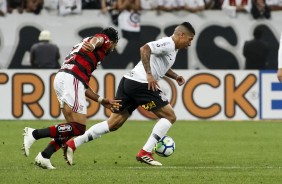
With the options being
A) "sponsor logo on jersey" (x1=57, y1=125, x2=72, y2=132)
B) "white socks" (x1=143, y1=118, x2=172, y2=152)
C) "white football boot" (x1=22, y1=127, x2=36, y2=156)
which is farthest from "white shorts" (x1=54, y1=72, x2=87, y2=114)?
"white socks" (x1=143, y1=118, x2=172, y2=152)

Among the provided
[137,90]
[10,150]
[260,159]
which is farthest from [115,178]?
[10,150]

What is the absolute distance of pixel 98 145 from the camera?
17.0 m

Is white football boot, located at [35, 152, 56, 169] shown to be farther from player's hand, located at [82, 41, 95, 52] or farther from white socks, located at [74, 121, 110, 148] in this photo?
player's hand, located at [82, 41, 95, 52]

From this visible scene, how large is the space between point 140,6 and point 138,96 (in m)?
12.9

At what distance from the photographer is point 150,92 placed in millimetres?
13539

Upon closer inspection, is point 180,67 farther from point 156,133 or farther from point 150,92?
point 156,133

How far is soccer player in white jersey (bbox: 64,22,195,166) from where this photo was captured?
523 inches

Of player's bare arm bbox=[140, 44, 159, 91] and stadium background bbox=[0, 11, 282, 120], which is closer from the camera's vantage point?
player's bare arm bbox=[140, 44, 159, 91]

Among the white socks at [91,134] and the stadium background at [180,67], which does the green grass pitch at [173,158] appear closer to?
the white socks at [91,134]

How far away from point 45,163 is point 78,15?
48.1 ft

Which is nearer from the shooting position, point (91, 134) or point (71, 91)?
point (71, 91)

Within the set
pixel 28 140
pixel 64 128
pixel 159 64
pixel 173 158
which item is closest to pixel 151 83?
pixel 159 64

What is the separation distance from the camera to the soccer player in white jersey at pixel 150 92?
43.6 ft

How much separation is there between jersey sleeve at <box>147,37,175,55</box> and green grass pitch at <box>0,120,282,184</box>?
1.55 m
